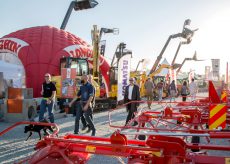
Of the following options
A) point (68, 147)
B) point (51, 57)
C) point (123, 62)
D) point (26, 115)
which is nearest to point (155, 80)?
point (51, 57)

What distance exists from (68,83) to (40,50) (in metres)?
7.54

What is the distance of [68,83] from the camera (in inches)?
586

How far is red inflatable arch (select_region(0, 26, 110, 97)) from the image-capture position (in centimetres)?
2123

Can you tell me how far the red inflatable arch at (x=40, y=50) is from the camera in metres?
21.2

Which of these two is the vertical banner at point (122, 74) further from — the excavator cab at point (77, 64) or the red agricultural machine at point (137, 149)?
the red agricultural machine at point (137, 149)

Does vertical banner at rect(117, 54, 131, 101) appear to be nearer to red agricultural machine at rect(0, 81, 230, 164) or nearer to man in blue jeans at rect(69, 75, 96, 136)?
man in blue jeans at rect(69, 75, 96, 136)

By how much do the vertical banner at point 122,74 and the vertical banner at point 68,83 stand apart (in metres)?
2.41

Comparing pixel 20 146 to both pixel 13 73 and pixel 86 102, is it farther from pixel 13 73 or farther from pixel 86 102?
pixel 13 73

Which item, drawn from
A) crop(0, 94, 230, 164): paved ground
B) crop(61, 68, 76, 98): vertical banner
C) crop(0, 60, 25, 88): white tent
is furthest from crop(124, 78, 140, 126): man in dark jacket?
crop(0, 60, 25, 88): white tent

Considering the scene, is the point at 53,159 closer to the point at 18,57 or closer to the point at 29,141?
the point at 29,141

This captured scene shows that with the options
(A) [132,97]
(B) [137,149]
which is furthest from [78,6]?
(B) [137,149]

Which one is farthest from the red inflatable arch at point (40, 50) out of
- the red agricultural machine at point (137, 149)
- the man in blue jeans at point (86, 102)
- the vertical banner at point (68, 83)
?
the red agricultural machine at point (137, 149)

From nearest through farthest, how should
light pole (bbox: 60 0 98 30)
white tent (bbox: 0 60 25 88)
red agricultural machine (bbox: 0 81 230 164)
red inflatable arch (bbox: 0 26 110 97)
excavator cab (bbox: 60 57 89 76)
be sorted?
red agricultural machine (bbox: 0 81 230 164) < white tent (bbox: 0 60 25 88) < excavator cab (bbox: 60 57 89 76) < red inflatable arch (bbox: 0 26 110 97) < light pole (bbox: 60 0 98 30)

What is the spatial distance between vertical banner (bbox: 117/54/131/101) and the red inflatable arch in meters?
4.39
